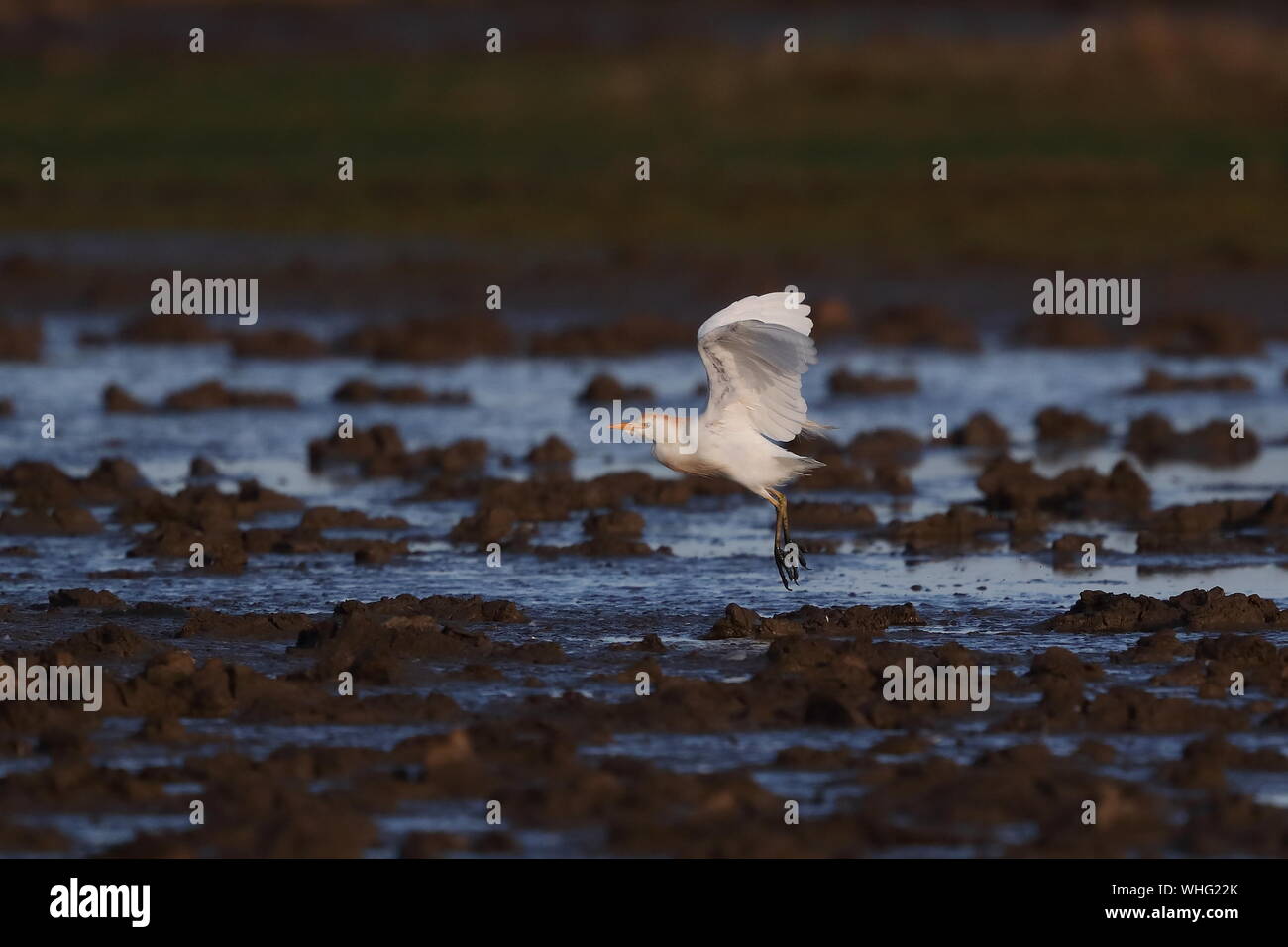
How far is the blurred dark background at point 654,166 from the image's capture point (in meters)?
31.5

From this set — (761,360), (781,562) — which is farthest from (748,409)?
(781,562)

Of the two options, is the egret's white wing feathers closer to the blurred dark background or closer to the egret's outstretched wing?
the egret's outstretched wing

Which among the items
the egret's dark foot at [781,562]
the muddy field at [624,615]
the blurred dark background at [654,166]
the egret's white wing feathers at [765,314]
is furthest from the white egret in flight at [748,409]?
the blurred dark background at [654,166]

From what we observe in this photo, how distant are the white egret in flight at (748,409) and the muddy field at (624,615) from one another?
0.86 meters

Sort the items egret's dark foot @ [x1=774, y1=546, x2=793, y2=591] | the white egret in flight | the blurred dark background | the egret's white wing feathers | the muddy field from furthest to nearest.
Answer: the blurred dark background → egret's dark foot @ [x1=774, y1=546, x2=793, y2=591] → the white egret in flight → the egret's white wing feathers → the muddy field

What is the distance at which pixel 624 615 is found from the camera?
13836 millimetres

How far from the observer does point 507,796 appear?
393 inches

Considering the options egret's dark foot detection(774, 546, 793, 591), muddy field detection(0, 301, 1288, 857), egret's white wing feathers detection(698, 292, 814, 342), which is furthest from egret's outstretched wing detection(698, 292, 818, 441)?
muddy field detection(0, 301, 1288, 857)

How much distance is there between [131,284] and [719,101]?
13.0 meters

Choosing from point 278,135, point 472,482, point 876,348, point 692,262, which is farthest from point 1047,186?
point 472,482

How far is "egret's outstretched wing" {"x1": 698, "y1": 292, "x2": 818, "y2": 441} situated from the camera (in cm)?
1230

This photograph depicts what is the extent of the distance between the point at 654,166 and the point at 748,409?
25.1m

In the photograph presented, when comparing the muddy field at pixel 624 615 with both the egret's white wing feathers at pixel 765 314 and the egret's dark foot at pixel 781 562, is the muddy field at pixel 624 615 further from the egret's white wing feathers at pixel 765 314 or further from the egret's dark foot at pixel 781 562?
the egret's white wing feathers at pixel 765 314

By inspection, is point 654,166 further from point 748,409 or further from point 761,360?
point 761,360
